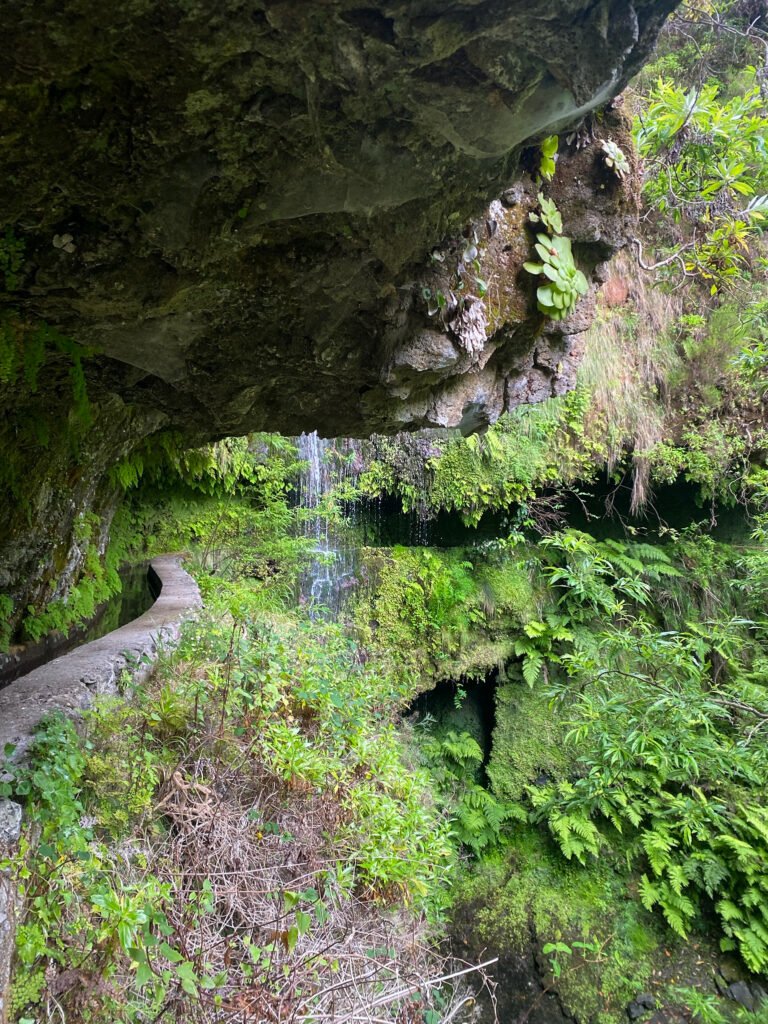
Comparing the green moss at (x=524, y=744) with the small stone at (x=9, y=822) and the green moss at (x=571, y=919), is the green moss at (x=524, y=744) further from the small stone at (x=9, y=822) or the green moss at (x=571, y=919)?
the small stone at (x=9, y=822)

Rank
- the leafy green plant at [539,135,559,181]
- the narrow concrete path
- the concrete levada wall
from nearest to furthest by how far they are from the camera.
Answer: the concrete levada wall
the leafy green plant at [539,135,559,181]
the narrow concrete path

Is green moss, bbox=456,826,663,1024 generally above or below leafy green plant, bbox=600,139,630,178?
below

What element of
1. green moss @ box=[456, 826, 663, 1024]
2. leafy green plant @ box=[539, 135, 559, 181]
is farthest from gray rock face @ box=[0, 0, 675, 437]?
green moss @ box=[456, 826, 663, 1024]

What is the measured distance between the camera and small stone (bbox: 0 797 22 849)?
1980 millimetres

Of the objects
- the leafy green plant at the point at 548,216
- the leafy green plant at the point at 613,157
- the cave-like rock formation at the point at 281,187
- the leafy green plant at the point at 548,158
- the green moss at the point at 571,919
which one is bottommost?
the green moss at the point at 571,919

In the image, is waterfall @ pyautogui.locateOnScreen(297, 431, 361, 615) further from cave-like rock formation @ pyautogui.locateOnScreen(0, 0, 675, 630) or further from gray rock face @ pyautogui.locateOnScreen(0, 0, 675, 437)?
gray rock face @ pyautogui.locateOnScreen(0, 0, 675, 437)

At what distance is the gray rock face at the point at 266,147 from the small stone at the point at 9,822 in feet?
5.93

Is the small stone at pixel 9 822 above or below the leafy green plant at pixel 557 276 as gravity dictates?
below

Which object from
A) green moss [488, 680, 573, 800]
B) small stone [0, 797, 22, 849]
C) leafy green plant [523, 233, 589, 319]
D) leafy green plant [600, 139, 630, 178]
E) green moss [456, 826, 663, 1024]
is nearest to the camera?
small stone [0, 797, 22, 849]

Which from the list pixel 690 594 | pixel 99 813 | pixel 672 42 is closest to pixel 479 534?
pixel 690 594

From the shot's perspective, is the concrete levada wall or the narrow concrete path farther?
the narrow concrete path

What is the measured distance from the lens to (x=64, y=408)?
3.41 metres

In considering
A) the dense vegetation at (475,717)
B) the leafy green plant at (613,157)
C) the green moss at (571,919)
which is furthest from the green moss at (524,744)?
the leafy green plant at (613,157)

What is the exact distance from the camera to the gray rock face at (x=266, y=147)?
129 cm
